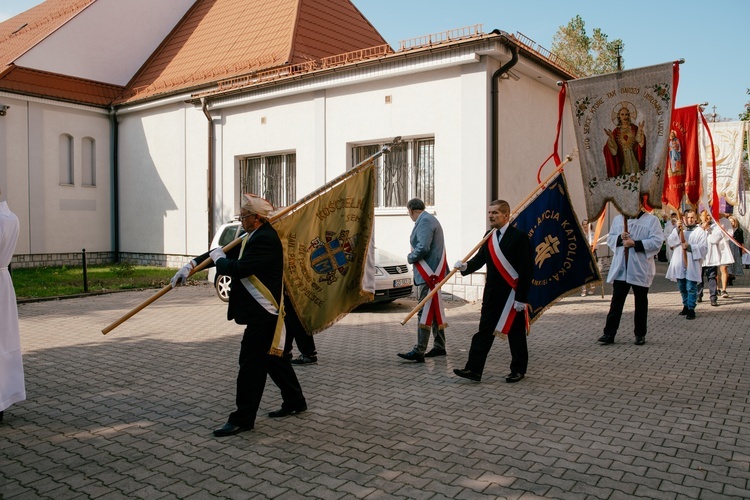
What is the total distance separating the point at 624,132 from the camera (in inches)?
311

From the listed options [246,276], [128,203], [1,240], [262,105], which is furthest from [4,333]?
[128,203]

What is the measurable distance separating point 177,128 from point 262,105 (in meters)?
4.51

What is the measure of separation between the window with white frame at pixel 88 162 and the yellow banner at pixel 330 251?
739 inches

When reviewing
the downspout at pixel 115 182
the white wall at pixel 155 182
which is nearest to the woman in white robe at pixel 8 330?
the white wall at pixel 155 182

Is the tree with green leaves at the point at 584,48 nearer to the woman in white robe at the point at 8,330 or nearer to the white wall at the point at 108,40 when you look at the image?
the white wall at the point at 108,40

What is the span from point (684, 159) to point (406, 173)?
6437mm

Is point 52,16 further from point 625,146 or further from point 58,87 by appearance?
point 625,146

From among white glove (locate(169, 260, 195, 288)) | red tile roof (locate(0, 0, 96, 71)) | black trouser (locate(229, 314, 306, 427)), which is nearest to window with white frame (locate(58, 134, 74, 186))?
red tile roof (locate(0, 0, 96, 71))

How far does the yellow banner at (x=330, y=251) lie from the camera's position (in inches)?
234

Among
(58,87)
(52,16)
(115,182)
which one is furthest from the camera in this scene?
(52,16)

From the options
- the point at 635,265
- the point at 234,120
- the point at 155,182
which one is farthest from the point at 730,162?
the point at 155,182

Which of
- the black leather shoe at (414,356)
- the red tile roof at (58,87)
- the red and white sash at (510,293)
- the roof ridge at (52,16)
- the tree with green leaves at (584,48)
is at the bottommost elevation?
the black leather shoe at (414,356)

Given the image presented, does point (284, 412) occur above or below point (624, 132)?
below

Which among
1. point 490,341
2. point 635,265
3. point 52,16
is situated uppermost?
point 52,16
